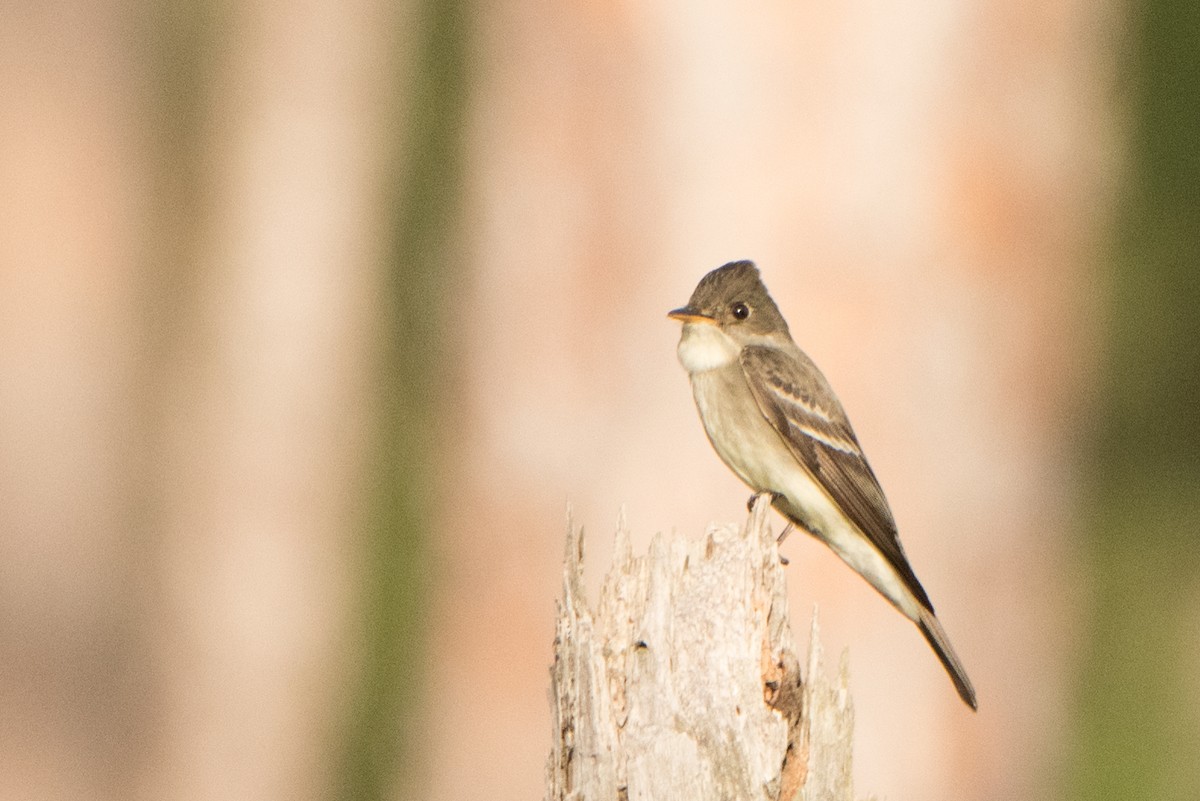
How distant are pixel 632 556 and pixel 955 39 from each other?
3325 millimetres

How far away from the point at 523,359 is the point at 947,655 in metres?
2.28

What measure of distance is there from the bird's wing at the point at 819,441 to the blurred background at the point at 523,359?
2.89 feet

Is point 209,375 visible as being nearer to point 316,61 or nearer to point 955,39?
point 316,61

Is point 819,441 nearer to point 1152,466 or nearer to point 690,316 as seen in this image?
point 690,316

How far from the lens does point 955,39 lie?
19.1 ft

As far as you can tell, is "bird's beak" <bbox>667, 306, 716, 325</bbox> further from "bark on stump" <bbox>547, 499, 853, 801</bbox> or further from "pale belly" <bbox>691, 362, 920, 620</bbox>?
"bark on stump" <bbox>547, 499, 853, 801</bbox>

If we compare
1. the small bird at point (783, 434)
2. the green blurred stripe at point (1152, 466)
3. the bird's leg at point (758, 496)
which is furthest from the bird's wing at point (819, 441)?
the green blurred stripe at point (1152, 466)

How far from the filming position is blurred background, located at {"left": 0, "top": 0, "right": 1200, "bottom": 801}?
18.9ft

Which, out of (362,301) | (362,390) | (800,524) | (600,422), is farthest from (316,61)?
(800,524)

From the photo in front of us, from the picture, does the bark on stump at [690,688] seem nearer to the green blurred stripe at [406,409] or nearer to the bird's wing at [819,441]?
the bird's wing at [819,441]

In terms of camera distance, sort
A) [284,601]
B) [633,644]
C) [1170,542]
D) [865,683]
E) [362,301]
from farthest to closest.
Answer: [1170,542] → [362,301] → [284,601] → [865,683] → [633,644]

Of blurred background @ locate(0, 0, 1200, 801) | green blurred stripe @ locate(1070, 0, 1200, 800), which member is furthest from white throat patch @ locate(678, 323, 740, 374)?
green blurred stripe @ locate(1070, 0, 1200, 800)

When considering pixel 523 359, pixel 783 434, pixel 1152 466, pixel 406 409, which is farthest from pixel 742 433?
pixel 1152 466

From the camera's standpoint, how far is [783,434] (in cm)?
474
